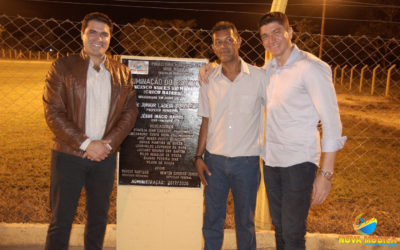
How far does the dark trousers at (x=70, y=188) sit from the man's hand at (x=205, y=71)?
3.25 feet

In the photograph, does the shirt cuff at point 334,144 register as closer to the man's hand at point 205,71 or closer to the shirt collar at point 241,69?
the shirt collar at point 241,69

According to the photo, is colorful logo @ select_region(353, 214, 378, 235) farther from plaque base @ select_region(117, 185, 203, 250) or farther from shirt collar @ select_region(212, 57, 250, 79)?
shirt collar @ select_region(212, 57, 250, 79)

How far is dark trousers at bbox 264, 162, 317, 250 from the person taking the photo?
9.20 feet

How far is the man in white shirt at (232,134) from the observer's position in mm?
3203

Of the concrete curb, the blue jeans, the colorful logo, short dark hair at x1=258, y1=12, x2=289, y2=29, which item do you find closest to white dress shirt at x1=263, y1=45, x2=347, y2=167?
short dark hair at x1=258, y1=12, x2=289, y2=29

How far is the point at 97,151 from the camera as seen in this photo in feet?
9.89

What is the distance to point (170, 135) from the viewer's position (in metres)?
3.65

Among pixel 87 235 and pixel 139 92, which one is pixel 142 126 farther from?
pixel 87 235

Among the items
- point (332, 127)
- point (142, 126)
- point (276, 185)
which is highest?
point (332, 127)

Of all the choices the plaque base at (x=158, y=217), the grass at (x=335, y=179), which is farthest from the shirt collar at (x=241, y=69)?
the grass at (x=335, y=179)

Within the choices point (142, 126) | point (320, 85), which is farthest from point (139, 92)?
point (320, 85)

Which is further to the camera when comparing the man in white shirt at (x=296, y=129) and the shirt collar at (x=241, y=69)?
the shirt collar at (x=241, y=69)

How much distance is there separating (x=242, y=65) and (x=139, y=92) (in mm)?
987

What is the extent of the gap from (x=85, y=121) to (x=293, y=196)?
166 cm
